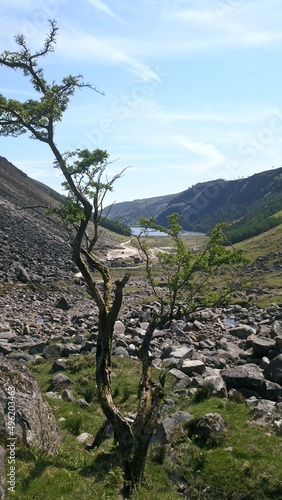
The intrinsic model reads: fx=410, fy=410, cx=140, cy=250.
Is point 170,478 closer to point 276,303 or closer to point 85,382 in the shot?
point 85,382

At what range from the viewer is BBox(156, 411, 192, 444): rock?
544 inches

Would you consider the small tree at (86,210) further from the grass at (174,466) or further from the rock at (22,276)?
the rock at (22,276)

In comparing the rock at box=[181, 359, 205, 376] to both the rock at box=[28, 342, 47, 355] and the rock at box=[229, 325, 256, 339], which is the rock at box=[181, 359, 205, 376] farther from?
the rock at box=[229, 325, 256, 339]

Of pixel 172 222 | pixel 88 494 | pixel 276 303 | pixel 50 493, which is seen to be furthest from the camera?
pixel 276 303

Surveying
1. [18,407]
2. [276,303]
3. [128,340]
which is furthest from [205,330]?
[18,407]

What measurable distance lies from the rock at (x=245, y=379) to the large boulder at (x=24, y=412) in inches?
385

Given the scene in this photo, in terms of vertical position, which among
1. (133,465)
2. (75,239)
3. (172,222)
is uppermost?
(172,222)

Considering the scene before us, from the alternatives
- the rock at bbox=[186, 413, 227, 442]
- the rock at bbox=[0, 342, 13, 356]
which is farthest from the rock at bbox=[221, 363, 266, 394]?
the rock at bbox=[0, 342, 13, 356]

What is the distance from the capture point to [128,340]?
28.6m

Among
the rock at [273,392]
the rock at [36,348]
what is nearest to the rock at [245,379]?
the rock at [273,392]

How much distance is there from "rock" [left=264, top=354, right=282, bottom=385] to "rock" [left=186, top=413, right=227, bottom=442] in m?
6.45

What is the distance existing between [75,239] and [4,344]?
17727mm

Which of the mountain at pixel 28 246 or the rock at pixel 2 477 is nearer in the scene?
the rock at pixel 2 477

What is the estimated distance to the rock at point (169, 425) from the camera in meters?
13.8
